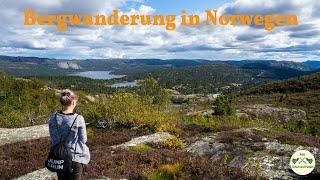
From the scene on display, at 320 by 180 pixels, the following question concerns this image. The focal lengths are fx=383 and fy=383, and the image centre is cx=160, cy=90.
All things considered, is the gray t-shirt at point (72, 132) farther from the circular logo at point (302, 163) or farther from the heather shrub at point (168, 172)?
the circular logo at point (302, 163)

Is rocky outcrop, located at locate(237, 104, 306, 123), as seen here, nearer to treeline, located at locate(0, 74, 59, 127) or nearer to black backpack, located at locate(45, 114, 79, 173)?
treeline, located at locate(0, 74, 59, 127)

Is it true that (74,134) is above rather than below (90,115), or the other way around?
above

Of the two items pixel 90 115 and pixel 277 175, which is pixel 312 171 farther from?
pixel 90 115

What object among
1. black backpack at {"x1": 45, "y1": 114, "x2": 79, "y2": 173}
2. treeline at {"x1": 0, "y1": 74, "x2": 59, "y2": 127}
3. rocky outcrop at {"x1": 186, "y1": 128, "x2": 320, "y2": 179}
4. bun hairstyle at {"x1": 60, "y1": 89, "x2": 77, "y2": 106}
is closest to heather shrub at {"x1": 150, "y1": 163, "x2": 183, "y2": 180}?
rocky outcrop at {"x1": 186, "y1": 128, "x2": 320, "y2": 179}

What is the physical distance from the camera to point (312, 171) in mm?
13508

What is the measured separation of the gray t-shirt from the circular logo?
808cm

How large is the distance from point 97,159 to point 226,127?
11.8 metres

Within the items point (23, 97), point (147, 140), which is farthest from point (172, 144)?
point (23, 97)

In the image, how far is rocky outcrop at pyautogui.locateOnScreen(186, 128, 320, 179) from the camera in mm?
13891

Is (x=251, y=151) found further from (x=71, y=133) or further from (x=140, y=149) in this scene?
(x=71, y=133)

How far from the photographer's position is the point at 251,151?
1656 cm

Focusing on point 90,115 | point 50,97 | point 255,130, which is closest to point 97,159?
point 255,130

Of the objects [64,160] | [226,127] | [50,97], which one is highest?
[64,160]

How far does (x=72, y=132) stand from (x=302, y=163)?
8925mm
